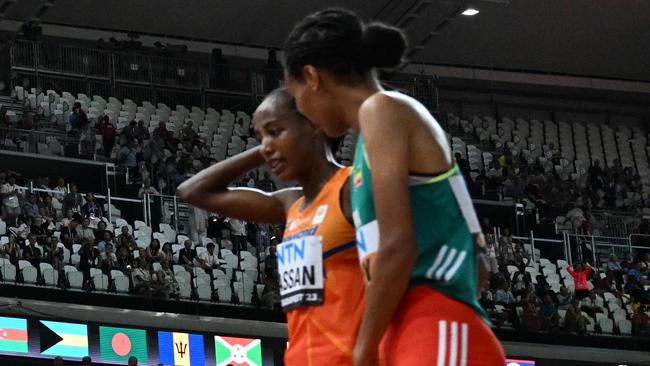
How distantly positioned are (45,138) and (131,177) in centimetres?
203

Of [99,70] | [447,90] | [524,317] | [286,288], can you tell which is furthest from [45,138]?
[286,288]

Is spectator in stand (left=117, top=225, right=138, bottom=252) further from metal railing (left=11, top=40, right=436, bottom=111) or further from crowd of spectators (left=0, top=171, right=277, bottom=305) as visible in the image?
metal railing (left=11, top=40, right=436, bottom=111)

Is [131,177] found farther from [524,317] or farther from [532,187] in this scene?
[532,187]

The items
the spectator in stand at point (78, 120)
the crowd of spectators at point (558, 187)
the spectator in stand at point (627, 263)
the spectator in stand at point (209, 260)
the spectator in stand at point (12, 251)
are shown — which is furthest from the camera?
the crowd of spectators at point (558, 187)

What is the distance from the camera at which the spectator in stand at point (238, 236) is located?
72.8ft

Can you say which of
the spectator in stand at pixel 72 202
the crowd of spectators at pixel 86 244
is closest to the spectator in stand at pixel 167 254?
the crowd of spectators at pixel 86 244

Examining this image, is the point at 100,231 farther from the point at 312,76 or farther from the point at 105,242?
the point at 312,76

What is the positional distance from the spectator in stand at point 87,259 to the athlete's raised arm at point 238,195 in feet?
48.7

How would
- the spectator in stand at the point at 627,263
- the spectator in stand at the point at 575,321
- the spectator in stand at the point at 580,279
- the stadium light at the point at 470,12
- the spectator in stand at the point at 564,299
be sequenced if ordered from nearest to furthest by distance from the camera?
the spectator in stand at the point at 575,321 → the spectator in stand at the point at 564,299 → the spectator in stand at the point at 580,279 → the spectator in stand at the point at 627,263 → the stadium light at the point at 470,12

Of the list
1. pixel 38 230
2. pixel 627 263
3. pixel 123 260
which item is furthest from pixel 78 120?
pixel 627 263

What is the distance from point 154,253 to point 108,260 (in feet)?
3.12

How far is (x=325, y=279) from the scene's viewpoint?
3746 mm

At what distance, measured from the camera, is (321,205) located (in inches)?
147

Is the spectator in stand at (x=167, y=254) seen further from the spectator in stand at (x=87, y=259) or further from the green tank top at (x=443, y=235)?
the green tank top at (x=443, y=235)
